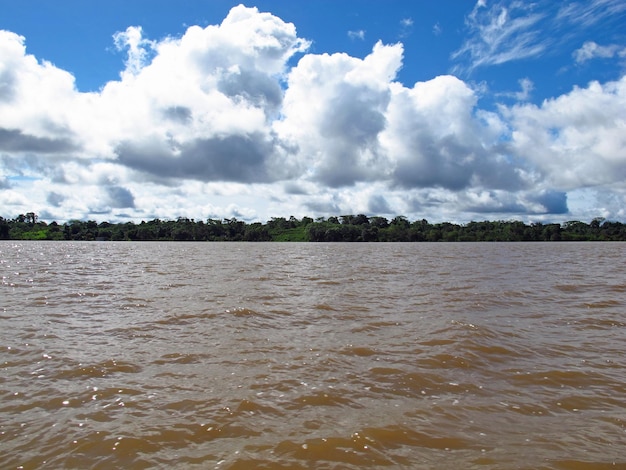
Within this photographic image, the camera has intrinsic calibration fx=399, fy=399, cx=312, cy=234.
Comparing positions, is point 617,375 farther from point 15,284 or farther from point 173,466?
point 15,284

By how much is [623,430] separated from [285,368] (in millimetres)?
5684

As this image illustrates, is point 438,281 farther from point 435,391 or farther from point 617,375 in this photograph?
point 435,391

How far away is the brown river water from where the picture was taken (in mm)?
5121

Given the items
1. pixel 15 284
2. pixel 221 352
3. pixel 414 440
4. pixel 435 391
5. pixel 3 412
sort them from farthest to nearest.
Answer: pixel 15 284, pixel 221 352, pixel 435 391, pixel 3 412, pixel 414 440

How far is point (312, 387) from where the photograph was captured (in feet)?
24.0

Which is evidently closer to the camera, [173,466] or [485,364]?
[173,466]

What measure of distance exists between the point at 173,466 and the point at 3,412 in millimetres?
3463

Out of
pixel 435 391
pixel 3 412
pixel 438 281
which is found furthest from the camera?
pixel 438 281

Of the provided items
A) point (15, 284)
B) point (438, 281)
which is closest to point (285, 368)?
point (438, 281)

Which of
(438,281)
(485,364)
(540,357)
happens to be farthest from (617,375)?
(438,281)

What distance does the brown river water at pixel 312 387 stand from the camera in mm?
5121

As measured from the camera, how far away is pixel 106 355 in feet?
30.2

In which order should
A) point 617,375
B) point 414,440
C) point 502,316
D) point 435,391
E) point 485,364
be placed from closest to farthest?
point 414,440 → point 435,391 → point 617,375 → point 485,364 → point 502,316

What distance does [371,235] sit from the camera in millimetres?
199625
